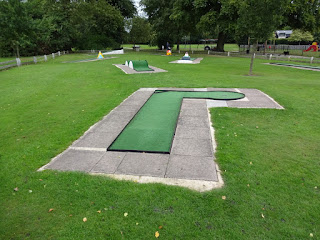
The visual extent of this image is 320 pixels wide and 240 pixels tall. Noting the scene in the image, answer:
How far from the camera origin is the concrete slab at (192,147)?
16.7 feet

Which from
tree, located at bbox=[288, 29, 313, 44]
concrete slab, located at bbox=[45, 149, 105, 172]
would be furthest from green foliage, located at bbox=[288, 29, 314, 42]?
concrete slab, located at bbox=[45, 149, 105, 172]

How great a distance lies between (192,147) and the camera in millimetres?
5363

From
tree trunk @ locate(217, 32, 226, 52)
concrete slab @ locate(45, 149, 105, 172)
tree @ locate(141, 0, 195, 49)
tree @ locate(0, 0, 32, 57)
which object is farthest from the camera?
tree trunk @ locate(217, 32, 226, 52)

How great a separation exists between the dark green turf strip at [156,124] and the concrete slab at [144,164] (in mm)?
237

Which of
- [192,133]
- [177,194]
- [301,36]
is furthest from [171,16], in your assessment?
[177,194]

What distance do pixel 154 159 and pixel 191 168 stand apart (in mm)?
808

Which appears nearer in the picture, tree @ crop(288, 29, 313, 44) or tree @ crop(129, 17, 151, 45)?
tree @ crop(288, 29, 313, 44)

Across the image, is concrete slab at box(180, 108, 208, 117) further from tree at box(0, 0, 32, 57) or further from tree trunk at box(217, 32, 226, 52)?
tree trunk at box(217, 32, 226, 52)

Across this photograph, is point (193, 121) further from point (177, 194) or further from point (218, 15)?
point (218, 15)

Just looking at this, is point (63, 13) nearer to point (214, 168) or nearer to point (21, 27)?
point (21, 27)

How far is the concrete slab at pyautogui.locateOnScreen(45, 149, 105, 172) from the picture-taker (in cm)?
462

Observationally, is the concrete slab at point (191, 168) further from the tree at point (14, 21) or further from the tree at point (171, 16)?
the tree at point (171, 16)

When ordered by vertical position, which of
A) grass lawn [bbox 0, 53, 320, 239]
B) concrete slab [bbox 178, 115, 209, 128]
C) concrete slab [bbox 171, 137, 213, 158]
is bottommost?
grass lawn [bbox 0, 53, 320, 239]

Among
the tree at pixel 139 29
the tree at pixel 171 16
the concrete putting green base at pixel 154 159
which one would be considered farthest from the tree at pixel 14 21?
the tree at pixel 139 29
